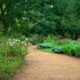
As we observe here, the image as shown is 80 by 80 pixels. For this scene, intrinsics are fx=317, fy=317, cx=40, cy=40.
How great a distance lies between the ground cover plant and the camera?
10734mm

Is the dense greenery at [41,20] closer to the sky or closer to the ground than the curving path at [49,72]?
closer to the ground

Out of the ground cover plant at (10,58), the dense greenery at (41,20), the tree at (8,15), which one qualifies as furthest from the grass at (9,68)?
the tree at (8,15)

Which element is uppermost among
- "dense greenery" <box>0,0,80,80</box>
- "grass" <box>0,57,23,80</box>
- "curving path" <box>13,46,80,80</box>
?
"grass" <box>0,57,23,80</box>

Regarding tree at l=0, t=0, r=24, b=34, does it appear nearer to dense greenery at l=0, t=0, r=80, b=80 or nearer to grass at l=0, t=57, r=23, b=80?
dense greenery at l=0, t=0, r=80, b=80

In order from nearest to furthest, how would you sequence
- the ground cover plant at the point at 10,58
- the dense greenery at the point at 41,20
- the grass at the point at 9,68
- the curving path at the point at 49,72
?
1. the grass at the point at 9,68
2. the ground cover plant at the point at 10,58
3. the curving path at the point at 49,72
4. the dense greenery at the point at 41,20

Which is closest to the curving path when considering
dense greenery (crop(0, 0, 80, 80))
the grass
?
the grass

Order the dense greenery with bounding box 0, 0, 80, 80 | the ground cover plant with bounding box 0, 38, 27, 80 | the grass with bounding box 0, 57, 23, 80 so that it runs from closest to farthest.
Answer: the grass with bounding box 0, 57, 23, 80
the ground cover plant with bounding box 0, 38, 27, 80
the dense greenery with bounding box 0, 0, 80, 80

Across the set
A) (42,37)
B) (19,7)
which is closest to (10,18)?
(19,7)

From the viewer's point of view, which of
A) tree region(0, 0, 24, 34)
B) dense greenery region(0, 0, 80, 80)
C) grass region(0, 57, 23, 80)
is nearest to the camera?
grass region(0, 57, 23, 80)

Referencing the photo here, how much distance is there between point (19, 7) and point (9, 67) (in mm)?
19224

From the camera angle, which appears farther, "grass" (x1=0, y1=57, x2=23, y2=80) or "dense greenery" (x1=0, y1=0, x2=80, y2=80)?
"dense greenery" (x1=0, y1=0, x2=80, y2=80)

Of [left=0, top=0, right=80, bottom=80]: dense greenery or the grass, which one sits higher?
the grass

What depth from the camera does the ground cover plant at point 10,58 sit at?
10734 millimetres

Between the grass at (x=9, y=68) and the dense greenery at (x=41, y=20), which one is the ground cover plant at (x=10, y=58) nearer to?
the grass at (x=9, y=68)
